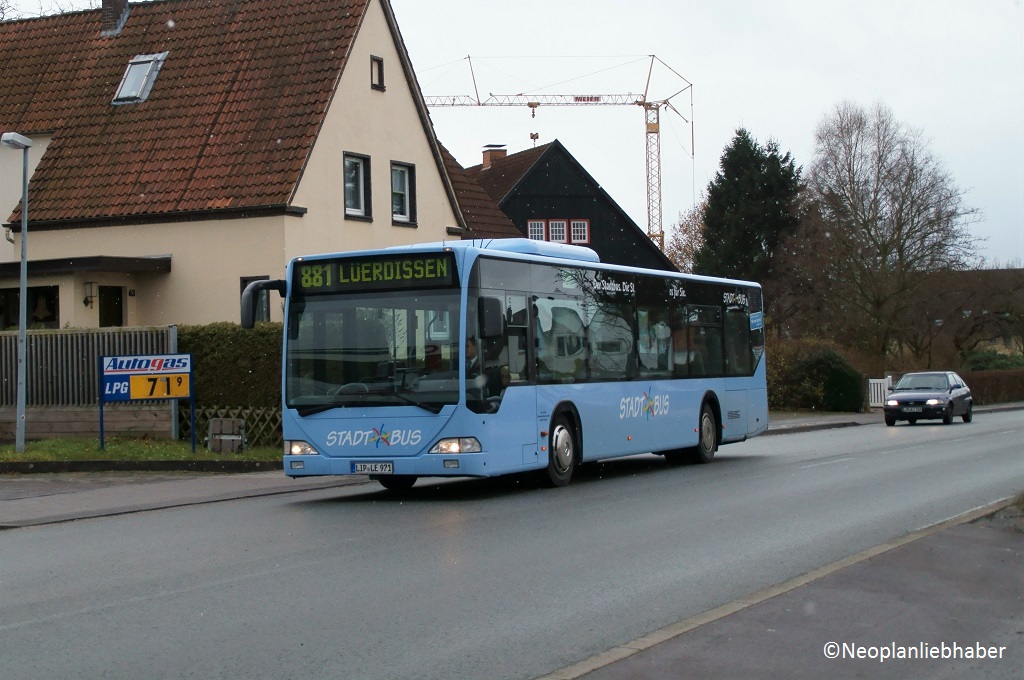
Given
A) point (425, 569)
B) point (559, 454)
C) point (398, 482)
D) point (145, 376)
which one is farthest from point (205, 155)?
point (425, 569)

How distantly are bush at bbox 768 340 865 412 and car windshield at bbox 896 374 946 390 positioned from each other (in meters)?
6.00

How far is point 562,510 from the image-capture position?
14367mm

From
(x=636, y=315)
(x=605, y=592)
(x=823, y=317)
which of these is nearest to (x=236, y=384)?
(x=636, y=315)

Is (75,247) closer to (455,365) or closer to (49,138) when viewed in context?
A: (49,138)

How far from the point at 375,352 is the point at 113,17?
23.9m

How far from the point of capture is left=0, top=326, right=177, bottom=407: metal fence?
2409cm

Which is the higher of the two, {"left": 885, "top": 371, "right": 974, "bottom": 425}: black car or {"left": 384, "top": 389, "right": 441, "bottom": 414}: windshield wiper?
{"left": 384, "top": 389, "right": 441, "bottom": 414}: windshield wiper

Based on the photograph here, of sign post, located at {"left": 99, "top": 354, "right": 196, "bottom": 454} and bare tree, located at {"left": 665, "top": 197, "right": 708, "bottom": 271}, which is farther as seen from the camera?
bare tree, located at {"left": 665, "top": 197, "right": 708, "bottom": 271}

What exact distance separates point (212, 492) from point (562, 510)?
5.57 metres

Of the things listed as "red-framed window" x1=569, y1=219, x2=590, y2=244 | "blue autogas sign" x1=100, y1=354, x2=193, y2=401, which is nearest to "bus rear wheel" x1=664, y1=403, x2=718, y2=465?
"blue autogas sign" x1=100, y1=354, x2=193, y2=401

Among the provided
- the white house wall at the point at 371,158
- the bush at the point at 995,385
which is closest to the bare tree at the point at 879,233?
the bush at the point at 995,385

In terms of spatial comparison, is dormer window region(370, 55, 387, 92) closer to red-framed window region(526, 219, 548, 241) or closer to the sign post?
the sign post

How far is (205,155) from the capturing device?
3102cm

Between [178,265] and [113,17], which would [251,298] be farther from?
[113,17]
